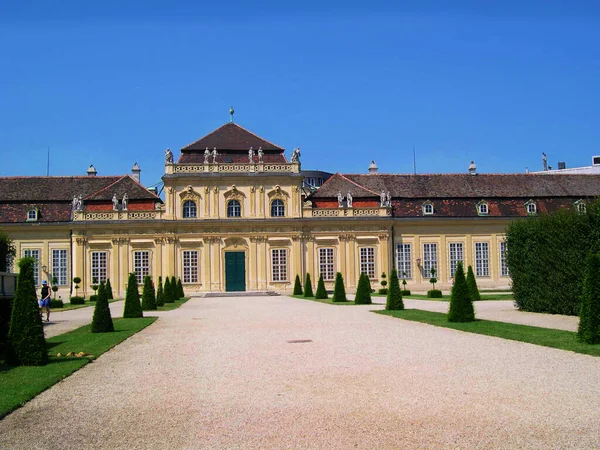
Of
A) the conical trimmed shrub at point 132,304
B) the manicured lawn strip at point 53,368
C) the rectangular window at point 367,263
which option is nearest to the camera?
the manicured lawn strip at point 53,368

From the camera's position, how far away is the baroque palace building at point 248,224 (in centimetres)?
4691

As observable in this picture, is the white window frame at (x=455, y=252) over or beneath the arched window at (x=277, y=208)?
beneath

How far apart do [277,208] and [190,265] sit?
23.3 feet

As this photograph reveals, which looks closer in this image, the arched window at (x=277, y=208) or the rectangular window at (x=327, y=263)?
the arched window at (x=277, y=208)

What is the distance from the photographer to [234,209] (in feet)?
157

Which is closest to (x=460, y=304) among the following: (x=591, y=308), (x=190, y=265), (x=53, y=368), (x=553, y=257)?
(x=553, y=257)

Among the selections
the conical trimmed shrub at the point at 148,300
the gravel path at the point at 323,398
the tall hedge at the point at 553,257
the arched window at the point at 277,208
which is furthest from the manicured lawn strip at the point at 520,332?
the arched window at the point at 277,208

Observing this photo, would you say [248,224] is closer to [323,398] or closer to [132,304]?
[132,304]

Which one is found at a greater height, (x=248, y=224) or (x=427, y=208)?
(x=427, y=208)

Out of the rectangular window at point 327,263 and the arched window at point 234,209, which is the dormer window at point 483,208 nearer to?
the rectangular window at point 327,263

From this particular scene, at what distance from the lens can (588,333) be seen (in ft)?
45.3

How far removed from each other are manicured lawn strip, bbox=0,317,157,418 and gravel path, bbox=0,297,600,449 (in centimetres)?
24

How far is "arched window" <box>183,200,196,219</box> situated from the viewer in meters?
47.5

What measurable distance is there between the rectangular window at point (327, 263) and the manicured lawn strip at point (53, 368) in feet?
96.2
